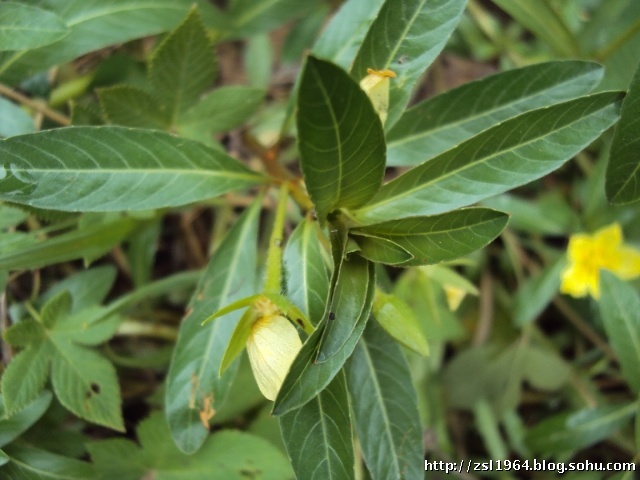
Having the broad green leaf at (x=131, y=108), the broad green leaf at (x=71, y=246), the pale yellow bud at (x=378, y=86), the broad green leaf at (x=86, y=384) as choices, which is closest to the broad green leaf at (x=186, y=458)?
the broad green leaf at (x=86, y=384)

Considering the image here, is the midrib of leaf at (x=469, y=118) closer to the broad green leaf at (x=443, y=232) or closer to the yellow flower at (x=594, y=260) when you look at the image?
the broad green leaf at (x=443, y=232)

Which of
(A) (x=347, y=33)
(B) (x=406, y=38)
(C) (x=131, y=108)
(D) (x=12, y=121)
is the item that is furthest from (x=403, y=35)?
(D) (x=12, y=121)

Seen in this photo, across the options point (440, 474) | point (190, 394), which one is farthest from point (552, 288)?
point (190, 394)

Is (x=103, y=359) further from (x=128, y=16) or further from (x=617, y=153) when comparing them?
(x=617, y=153)

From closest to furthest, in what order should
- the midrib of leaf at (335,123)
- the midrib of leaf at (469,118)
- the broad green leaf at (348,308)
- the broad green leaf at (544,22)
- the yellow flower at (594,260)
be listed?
1. the midrib of leaf at (335,123)
2. the broad green leaf at (348,308)
3. the midrib of leaf at (469,118)
4. the broad green leaf at (544,22)
5. the yellow flower at (594,260)

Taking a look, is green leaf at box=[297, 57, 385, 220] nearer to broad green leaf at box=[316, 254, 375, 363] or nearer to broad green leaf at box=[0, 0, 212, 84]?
broad green leaf at box=[316, 254, 375, 363]
